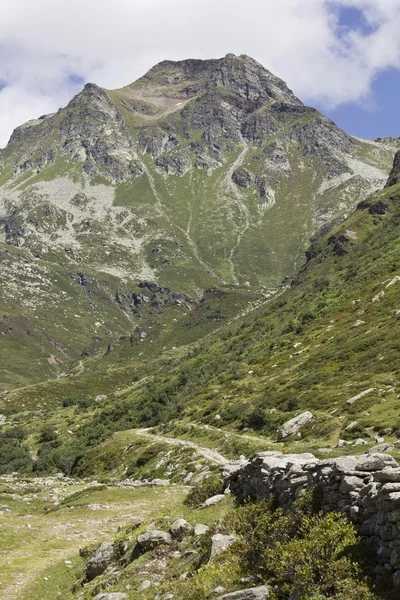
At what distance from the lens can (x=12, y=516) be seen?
33094mm

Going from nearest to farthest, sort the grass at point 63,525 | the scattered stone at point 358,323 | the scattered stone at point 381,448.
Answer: the grass at point 63,525
the scattered stone at point 381,448
the scattered stone at point 358,323

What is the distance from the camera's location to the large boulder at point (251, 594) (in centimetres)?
1187

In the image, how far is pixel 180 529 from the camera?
19.2 m

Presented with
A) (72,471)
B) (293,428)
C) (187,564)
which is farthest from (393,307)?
(187,564)

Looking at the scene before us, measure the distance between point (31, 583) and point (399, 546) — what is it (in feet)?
52.8

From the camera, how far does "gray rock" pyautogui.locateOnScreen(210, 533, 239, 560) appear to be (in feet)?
49.4

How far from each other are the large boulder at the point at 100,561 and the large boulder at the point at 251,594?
9.31 meters

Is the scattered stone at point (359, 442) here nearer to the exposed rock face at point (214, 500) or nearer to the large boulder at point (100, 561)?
the exposed rock face at point (214, 500)

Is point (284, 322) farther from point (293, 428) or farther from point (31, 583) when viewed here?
point (31, 583)

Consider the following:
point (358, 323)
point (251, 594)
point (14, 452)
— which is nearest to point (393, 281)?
point (358, 323)

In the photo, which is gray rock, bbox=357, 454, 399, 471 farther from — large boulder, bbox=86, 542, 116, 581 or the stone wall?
large boulder, bbox=86, 542, 116, 581

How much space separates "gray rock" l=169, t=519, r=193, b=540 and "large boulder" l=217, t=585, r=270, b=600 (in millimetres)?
7010

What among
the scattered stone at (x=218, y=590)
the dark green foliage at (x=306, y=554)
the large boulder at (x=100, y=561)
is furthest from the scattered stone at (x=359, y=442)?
the scattered stone at (x=218, y=590)

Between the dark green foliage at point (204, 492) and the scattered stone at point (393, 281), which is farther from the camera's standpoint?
the scattered stone at point (393, 281)
